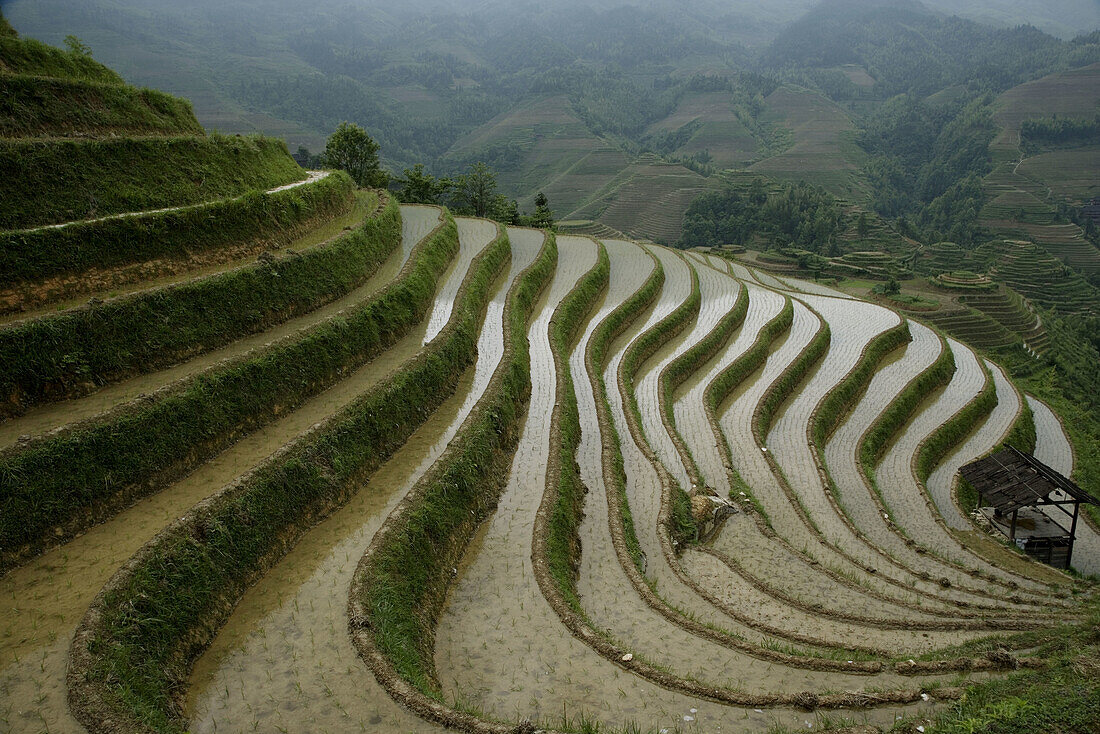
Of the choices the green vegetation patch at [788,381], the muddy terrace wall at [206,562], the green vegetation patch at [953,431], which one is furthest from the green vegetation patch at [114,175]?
the green vegetation patch at [953,431]

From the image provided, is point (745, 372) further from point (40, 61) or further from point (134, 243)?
point (40, 61)

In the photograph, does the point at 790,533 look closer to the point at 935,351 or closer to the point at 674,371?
the point at 674,371

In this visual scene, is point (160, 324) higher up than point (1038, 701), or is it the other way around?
point (1038, 701)

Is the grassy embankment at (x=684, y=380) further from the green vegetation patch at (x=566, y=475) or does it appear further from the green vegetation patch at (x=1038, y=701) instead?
the green vegetation patch at (x=1038, y=701)

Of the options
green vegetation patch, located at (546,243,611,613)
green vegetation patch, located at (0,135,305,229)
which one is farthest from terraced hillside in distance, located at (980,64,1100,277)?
green vegetation patch, located at (0,135,305,229)

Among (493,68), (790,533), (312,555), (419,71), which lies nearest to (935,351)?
(790,533)

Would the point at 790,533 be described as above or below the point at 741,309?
below

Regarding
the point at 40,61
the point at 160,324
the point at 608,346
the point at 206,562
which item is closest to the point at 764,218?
the point at 608,346
